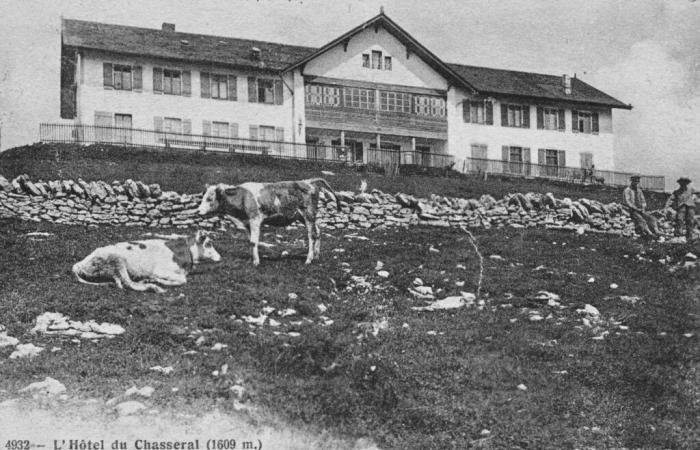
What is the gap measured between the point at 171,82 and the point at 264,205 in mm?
29483

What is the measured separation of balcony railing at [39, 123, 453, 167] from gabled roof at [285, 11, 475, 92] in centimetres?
499

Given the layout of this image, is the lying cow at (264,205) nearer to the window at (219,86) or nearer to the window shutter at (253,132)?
the window shutter at (253,132)

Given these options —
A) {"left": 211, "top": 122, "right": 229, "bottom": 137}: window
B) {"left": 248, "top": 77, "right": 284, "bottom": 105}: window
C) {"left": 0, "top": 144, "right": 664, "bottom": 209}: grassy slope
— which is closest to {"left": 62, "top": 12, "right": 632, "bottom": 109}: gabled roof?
{"left": 248, "top": 77, "right": 284, "bottom": 105}: window

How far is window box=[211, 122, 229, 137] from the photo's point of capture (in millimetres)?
48938

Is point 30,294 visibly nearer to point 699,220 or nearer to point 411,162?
point 699,220

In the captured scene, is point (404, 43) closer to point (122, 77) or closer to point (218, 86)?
point (218, 86)

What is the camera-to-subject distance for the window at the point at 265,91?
50500 millimetres

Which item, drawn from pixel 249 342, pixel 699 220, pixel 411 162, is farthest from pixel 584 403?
pixel 411 162

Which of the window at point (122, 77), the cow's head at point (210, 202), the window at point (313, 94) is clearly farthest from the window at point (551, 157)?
the cow's head at point (210, 202)

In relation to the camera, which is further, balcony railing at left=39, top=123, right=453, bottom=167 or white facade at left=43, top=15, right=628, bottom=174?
white facade at left=43, top=15, right=628, bottom=174

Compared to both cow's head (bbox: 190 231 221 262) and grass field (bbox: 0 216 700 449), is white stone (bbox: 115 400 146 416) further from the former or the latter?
cow's head (bbox: 190 231 221 262)

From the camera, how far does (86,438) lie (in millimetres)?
11578

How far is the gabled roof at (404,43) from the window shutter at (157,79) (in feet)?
22.9

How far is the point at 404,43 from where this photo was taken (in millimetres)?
52812
